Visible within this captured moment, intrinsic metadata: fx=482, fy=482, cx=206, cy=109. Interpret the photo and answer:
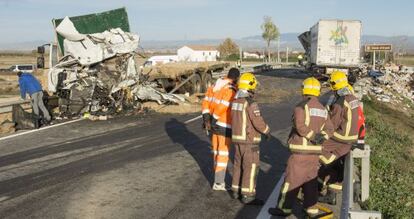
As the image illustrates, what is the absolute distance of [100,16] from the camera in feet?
51.6

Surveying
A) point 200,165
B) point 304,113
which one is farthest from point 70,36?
point 304,113

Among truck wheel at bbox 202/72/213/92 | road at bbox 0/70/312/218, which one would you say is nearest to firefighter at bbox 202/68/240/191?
road at bbox 0/70/312/218

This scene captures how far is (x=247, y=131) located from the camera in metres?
6.23

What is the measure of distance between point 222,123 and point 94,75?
28.8 feet

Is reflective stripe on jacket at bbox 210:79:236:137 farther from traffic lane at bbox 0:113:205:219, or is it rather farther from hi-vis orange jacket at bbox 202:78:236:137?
traffic lane at bbox 0:113:205:219

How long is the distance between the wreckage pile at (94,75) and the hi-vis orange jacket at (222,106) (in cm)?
774

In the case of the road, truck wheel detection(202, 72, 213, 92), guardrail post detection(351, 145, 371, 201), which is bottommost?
the road

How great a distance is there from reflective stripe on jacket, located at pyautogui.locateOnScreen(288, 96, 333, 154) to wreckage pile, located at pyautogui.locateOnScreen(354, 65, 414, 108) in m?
5.49

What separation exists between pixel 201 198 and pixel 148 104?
30.6 ft

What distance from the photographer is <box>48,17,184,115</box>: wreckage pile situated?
46.6 ft

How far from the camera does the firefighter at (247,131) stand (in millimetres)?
6203

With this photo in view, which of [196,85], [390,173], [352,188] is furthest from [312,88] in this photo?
[196,85]

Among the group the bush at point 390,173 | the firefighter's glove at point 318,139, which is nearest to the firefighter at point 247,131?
the firefighter's glove at point 318,139

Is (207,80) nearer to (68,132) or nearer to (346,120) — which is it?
(68,132)
